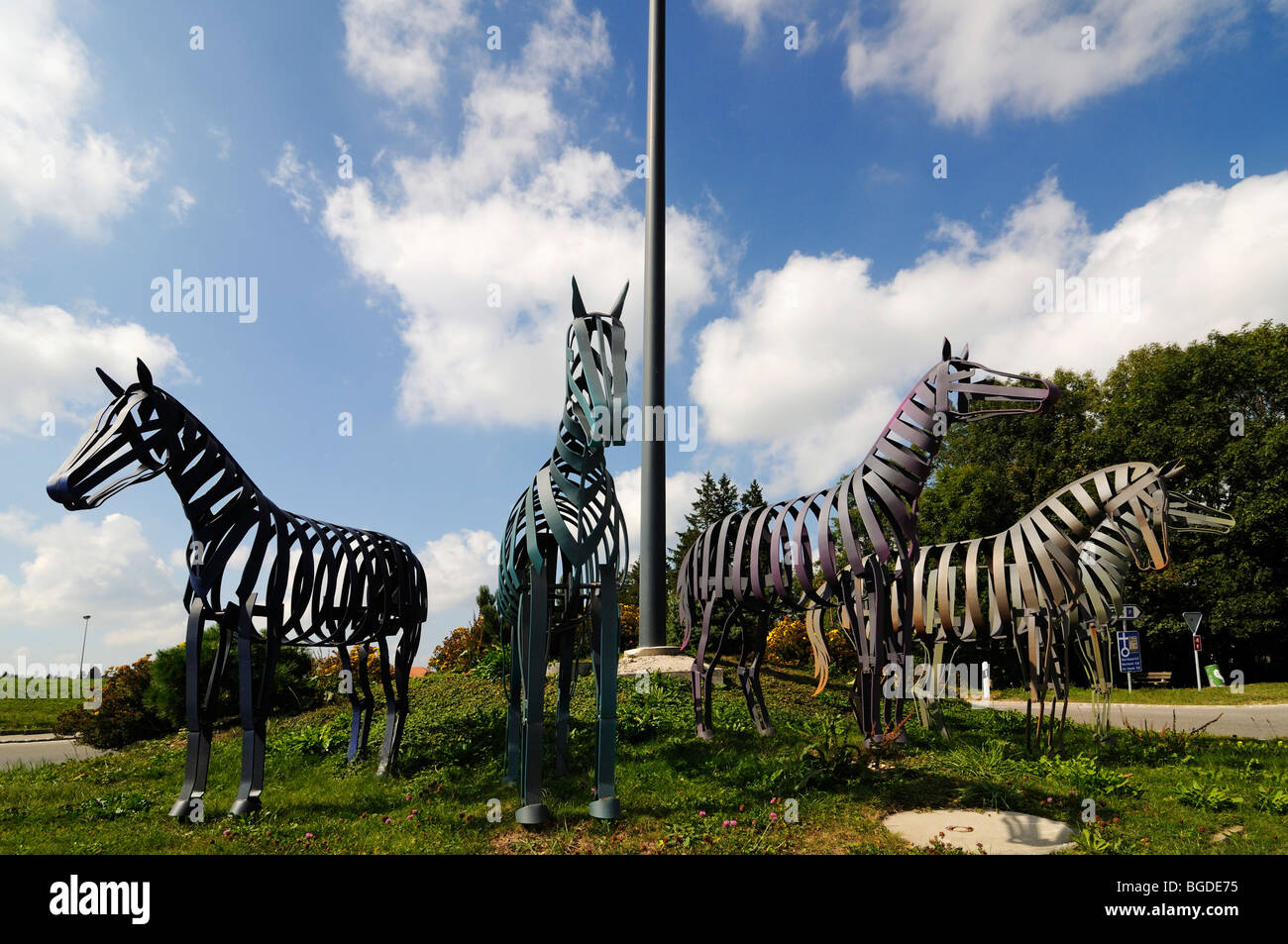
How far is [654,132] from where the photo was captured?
1666 centimetres

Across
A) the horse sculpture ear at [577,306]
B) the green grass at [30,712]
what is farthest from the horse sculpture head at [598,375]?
the green grass at [30,712]

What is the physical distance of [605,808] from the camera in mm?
5723

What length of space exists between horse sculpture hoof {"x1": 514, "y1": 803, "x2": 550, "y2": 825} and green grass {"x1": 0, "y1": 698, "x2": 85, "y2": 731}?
13247 mm

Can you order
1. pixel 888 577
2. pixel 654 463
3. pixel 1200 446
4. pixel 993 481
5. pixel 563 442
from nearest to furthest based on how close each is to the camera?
pixel 563 442 → pixel 888 577 → pixel 654 463 → pixel 1200 446 → pixel 993 481

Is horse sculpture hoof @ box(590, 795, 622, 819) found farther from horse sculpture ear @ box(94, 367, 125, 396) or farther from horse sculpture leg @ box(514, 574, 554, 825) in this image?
horse sculpture ear @ box(94, 367, 125, 396)

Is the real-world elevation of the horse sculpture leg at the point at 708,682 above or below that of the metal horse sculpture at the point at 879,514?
below

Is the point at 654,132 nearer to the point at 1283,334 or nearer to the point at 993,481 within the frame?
the point at 993,481

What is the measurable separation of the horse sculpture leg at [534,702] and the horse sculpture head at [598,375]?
4.45ft

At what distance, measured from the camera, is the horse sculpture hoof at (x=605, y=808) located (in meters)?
5.68

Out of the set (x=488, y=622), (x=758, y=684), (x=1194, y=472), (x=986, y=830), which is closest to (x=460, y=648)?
(x=488, y=622)

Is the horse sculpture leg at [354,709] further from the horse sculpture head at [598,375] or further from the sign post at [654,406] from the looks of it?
the sign post at [654,406]

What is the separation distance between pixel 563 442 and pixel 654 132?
13.1 metres
